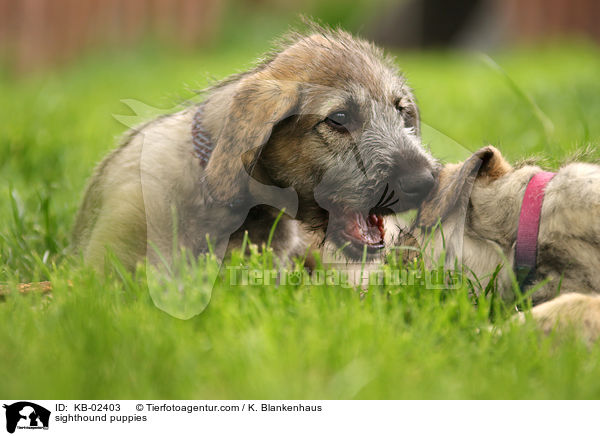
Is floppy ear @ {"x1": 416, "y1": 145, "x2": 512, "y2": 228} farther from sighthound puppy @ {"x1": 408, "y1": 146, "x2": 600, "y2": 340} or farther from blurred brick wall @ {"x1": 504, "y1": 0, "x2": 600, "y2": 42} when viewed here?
blurred brick wall @ {"x1": 504, "y1": 0, "x2": 600, "y2": 42}

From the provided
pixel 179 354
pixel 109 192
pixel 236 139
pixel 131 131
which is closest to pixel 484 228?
pixel 236 139

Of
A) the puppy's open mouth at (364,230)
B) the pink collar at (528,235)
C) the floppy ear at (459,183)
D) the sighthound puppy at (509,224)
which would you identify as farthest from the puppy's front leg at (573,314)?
the puppy's open mouth at (364,230)

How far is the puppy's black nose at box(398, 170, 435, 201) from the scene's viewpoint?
8.86 feet

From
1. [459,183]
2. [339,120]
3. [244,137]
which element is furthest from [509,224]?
[244,137]

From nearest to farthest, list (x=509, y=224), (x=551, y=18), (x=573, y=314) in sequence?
(x=573, y=314)
(x=509, y=224)
(x=551, y=18)

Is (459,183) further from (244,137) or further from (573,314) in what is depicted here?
(244,137)

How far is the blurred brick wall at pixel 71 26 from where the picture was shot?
9688mm

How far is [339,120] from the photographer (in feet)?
9.59

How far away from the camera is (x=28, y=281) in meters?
2.86

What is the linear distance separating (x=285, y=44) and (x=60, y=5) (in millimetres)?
7825

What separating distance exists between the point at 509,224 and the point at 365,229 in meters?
0.66

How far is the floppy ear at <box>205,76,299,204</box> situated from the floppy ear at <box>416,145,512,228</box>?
27.2 inches
